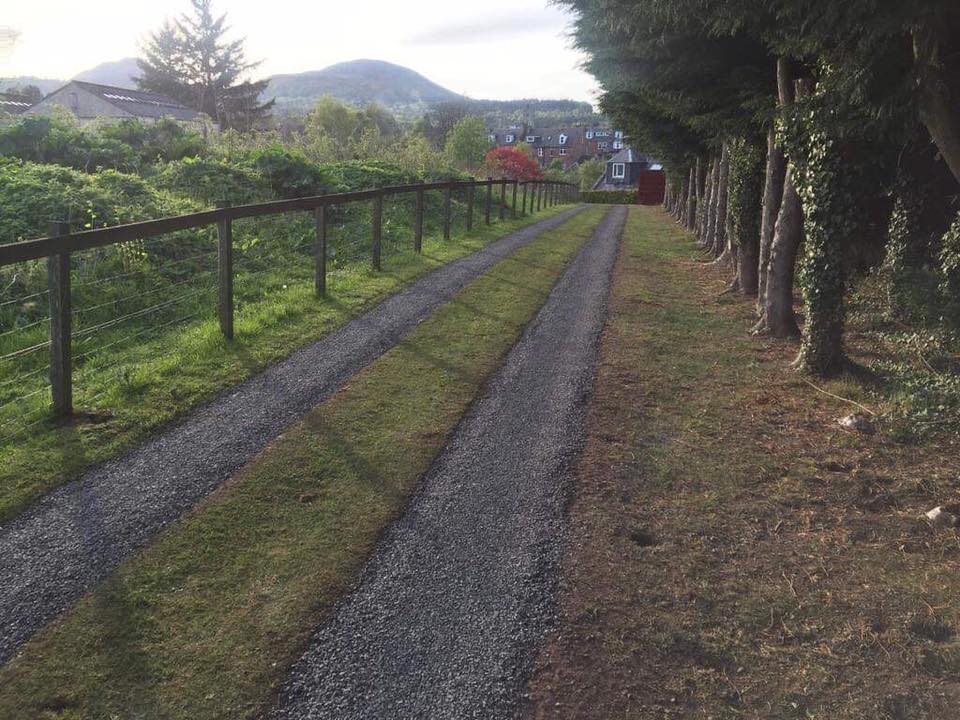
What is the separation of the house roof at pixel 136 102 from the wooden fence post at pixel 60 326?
5009 centimetres

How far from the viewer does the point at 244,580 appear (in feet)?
12.1

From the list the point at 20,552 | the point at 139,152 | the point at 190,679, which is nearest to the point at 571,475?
the point at 190,679

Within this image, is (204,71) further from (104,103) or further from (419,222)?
(419,222)

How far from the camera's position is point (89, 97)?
51.4 metres

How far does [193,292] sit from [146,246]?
1.90 metres

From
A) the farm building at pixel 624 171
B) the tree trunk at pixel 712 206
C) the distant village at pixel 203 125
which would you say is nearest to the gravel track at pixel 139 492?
the tree trunk at pixel 712 206

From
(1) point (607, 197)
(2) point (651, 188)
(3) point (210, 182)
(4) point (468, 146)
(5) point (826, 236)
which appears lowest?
(5) point (826, 236)

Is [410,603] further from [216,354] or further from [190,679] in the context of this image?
[216,354]

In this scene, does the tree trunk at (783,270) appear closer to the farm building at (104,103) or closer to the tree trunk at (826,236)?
the tree trunk at (826,236)

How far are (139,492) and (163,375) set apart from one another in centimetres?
248

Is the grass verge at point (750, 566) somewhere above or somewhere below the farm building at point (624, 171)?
below

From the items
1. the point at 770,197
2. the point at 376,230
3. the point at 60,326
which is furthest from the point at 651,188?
the point at 60,326

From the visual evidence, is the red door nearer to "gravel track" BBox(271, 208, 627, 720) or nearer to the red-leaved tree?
the red-leaved tree

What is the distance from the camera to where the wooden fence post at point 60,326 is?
5.59 metres
